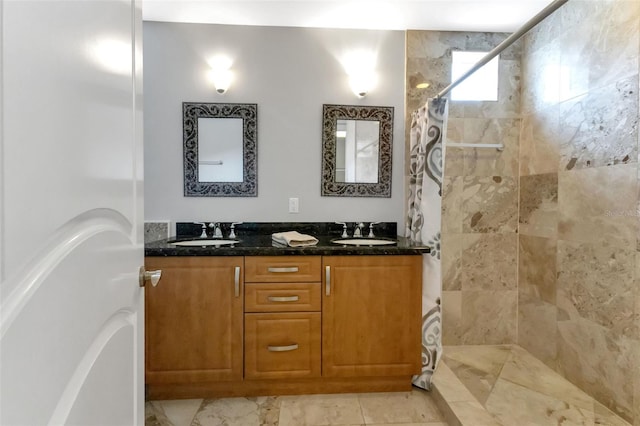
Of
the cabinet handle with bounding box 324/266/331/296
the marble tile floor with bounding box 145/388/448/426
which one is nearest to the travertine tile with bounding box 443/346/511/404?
Result: the marble tile floor with bounding box 145/388/448/426

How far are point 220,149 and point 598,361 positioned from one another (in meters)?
2.70

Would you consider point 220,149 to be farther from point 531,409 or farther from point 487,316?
point 531,409

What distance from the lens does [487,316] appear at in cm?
236

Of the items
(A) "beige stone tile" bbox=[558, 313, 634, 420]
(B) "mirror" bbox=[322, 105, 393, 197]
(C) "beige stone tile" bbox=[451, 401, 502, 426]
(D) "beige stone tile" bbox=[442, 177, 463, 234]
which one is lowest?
(C) "beige stone tile" bbox=[451, 401, 502, 426]

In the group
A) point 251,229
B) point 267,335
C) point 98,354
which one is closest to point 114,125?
point 98,354

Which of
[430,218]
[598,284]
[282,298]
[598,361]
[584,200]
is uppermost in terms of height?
[584,200]

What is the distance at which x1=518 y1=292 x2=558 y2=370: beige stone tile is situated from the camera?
2051 mm

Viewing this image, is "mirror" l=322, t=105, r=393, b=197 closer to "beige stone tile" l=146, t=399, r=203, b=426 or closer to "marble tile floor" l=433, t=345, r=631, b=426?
"marble tile floor" l=433, t=345, r=631, b=426

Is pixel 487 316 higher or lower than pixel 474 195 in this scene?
lower

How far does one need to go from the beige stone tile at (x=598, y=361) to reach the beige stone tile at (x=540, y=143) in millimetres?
996

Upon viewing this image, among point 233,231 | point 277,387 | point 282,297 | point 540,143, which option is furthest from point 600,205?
point 233,231

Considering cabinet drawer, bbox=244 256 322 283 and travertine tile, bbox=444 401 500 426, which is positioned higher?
cabinet drawer, bbox=244 256 322 283

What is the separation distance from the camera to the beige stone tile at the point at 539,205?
2047 mm

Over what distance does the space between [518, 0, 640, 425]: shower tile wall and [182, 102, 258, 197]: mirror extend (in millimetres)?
2035
